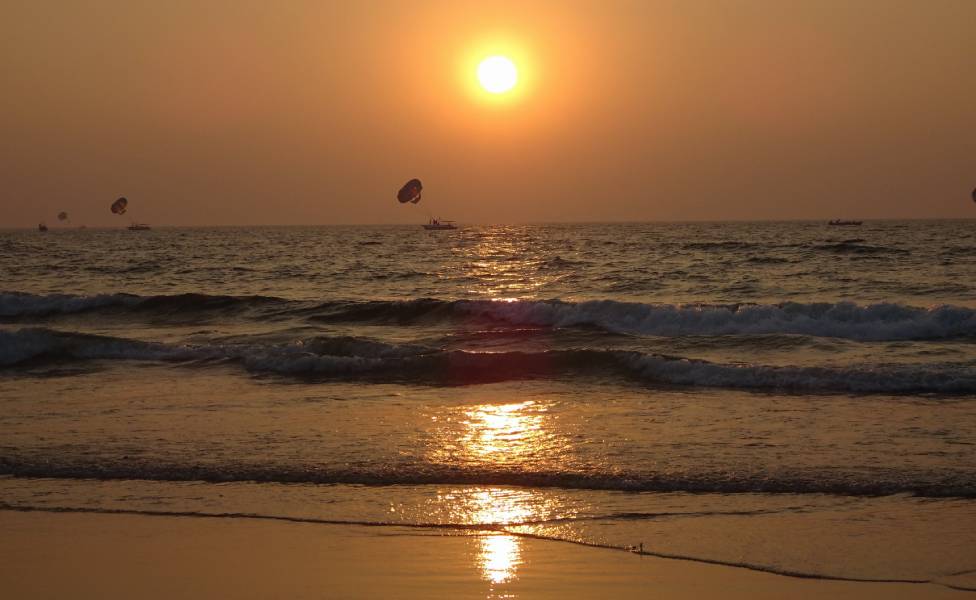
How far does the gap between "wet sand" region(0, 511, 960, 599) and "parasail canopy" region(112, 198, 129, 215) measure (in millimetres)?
185731

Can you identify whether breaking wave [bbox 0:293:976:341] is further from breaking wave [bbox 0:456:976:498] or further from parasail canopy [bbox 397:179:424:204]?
parasail canopy [bbox 397:179:424:204]

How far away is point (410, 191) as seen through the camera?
153 meters

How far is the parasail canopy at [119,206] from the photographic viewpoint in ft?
598

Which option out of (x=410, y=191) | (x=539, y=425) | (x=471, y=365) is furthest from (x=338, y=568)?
(x=410, y=191)

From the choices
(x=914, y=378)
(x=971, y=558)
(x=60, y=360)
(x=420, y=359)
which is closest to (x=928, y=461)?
(x=971, y=558)

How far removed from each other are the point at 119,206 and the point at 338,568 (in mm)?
188697

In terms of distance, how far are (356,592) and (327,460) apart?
11.9 feet

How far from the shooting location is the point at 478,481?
880 centimetres

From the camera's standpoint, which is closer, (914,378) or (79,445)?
(79,445)

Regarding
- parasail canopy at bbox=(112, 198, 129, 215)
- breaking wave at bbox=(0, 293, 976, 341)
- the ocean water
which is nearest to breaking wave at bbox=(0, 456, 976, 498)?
the ocean water

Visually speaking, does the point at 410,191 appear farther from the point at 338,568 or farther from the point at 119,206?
the point at 338,568

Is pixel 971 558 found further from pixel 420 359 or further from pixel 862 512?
pixel 420 359

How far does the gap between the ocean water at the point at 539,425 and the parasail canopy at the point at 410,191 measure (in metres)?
125

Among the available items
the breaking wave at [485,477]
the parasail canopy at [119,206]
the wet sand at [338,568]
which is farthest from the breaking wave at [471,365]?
the parasail canopy at [119,206]
